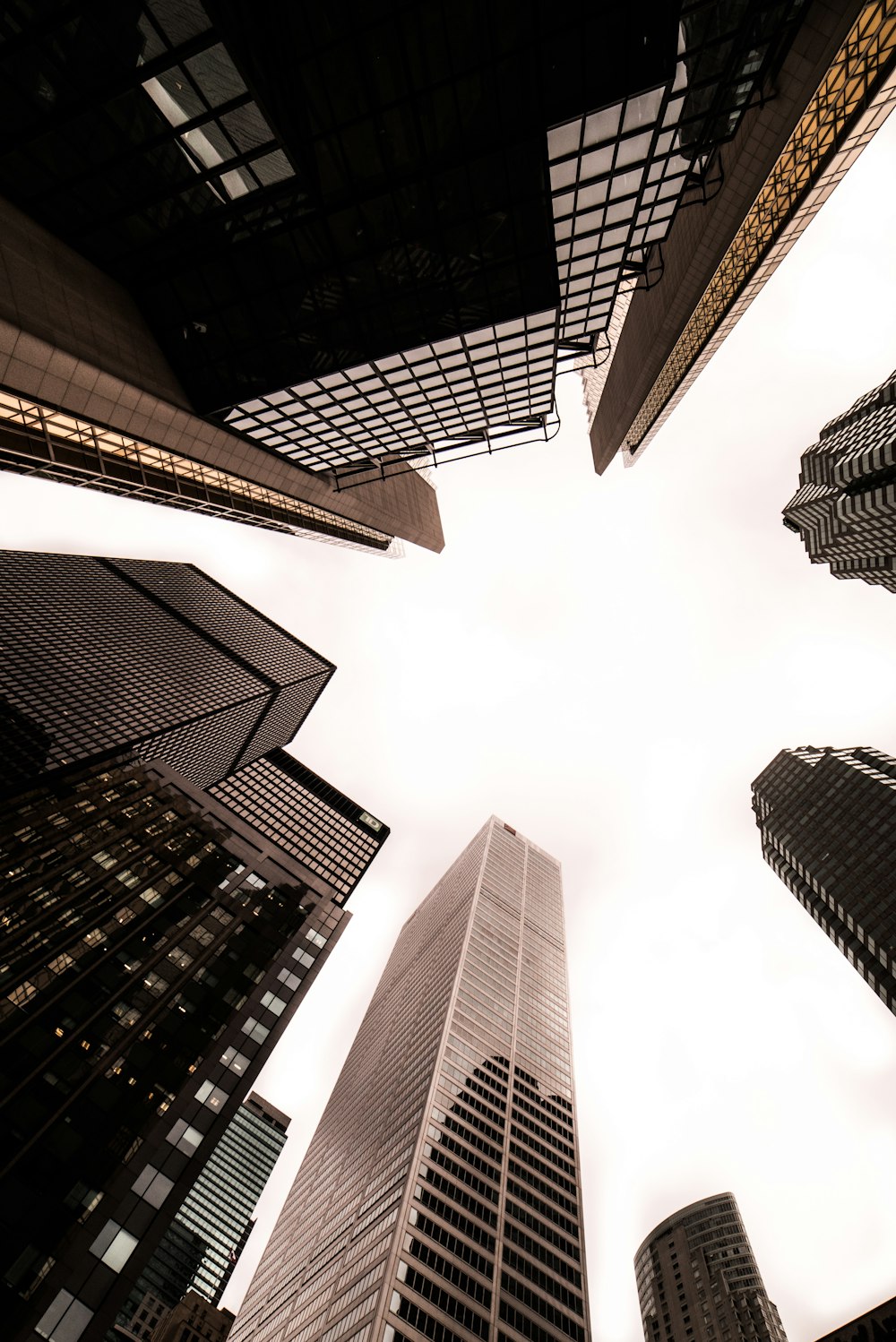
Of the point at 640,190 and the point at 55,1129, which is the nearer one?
the point at 640,190

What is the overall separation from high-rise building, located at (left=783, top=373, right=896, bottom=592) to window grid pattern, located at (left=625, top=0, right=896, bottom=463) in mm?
49767

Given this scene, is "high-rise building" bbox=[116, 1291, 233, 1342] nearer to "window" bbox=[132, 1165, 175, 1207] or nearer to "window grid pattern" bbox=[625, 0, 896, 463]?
"window" bbox=[132, 1165, 175, 1207]

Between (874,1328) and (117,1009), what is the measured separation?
61523mm

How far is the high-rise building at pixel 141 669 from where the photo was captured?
9362 centimetres

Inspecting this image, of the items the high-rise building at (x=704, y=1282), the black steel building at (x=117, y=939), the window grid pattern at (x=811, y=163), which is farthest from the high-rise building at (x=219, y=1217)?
the window grid pattern at (x=811, y=163)

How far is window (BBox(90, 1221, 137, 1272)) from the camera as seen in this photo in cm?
4134

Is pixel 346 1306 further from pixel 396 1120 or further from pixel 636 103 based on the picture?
pixel 636 103

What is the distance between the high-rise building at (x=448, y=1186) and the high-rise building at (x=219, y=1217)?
Result: 2657 cm

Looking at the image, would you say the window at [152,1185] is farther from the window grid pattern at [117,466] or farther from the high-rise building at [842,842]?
the high-rise building at [842,842]

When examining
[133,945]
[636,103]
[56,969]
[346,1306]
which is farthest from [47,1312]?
[636,103]

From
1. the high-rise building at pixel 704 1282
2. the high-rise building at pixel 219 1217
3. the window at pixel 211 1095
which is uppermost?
the window at pixel 211 1095

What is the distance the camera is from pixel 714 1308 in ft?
453

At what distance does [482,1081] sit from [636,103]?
125 meters

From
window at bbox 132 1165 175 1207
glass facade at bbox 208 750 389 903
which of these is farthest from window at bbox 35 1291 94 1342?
glass facade at bbox 208 750 389 903
